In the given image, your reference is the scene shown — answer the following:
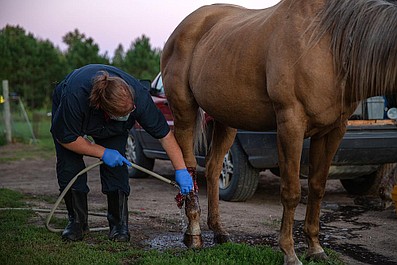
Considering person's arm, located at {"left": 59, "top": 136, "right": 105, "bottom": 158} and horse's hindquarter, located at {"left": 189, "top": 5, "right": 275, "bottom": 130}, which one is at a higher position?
horse's hindquarter, located at {"left": 189, "top": 5, "right": 275, "bottom": 130}

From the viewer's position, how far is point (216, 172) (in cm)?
511

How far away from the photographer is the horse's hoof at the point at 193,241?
4.51 metres

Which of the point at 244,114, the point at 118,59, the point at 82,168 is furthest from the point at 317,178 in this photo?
the point at 118,59

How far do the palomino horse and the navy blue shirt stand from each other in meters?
0.50

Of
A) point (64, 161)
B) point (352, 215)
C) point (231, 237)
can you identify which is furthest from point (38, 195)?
point (352, 215)

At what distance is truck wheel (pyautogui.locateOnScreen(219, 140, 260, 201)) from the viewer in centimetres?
643

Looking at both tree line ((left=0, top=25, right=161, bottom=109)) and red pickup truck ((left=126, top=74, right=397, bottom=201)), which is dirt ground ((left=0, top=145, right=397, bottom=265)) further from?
tree line ((left=0, top=25, right=161, bottom=109))

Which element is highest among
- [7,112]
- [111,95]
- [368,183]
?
[7,112]

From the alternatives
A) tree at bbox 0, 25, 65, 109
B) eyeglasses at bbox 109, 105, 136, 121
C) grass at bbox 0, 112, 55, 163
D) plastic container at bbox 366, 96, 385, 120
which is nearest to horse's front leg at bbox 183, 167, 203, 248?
eyeglasses at bbox 109, 105, 136, 121

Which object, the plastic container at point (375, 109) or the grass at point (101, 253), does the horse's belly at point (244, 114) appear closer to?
the grass at point (101, 253)

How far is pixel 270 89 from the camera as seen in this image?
12.4ft

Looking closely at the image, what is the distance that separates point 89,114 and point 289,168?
162 cm

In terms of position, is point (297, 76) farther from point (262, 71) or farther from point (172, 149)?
point (172, 149)

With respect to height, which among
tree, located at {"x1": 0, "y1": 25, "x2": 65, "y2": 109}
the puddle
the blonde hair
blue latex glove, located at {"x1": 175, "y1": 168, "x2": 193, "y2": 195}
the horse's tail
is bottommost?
the puddle
